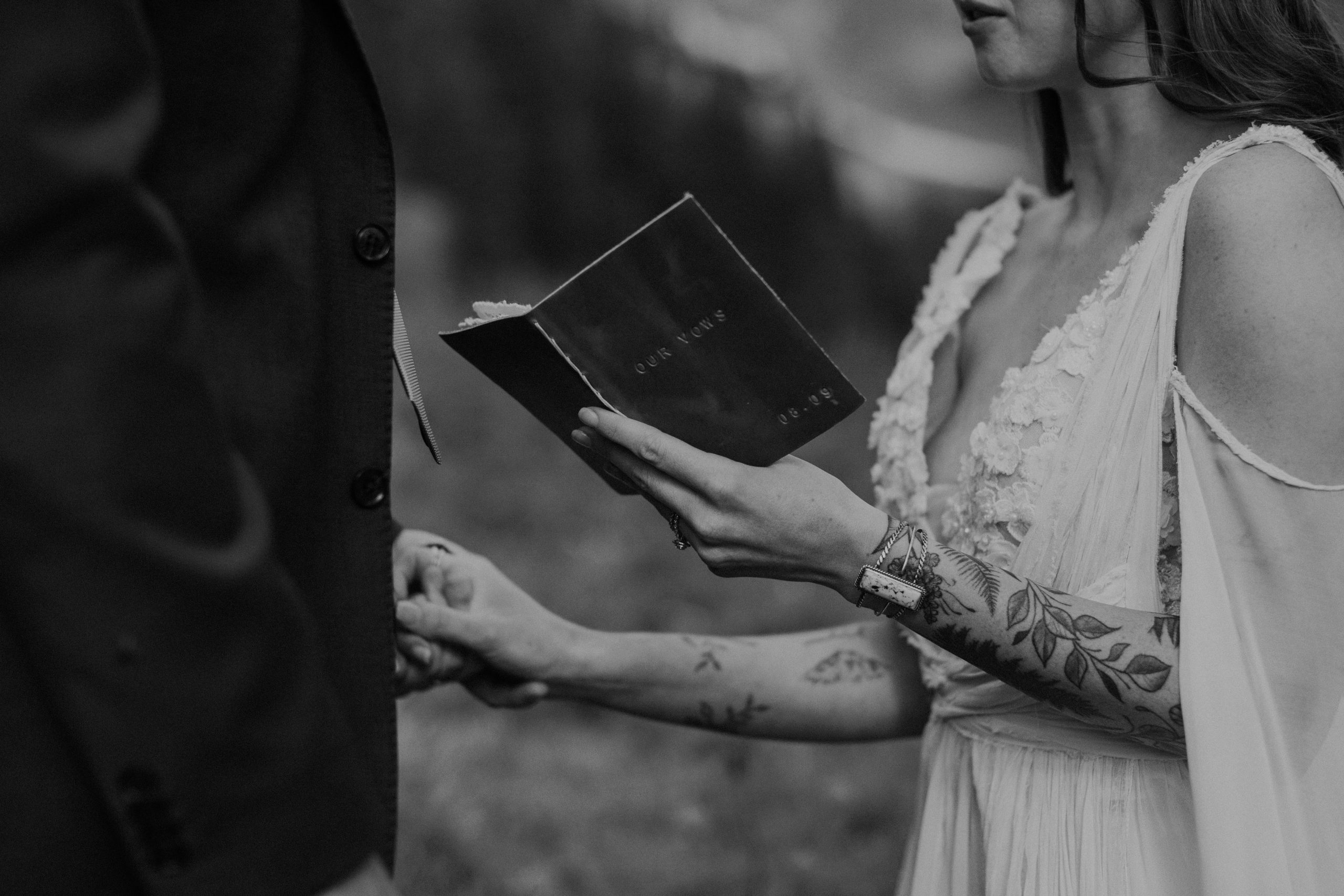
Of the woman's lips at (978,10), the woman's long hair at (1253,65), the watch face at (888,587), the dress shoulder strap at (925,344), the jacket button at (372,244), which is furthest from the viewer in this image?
the dress shoulder strap at (925,344)

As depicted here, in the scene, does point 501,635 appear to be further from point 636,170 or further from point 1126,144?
point 636,170

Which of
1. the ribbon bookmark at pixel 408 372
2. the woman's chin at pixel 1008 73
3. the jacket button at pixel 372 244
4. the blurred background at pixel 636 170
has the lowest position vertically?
the blurred background at pixel 636 170

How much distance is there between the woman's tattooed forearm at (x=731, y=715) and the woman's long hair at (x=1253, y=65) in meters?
1.01

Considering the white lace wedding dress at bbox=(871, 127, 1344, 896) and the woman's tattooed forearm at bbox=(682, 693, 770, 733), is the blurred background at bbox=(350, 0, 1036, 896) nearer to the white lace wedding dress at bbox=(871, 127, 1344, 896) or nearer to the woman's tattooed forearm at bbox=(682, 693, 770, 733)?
the woman's tattooed forearm at bbox=(682, 693, 770, 733)

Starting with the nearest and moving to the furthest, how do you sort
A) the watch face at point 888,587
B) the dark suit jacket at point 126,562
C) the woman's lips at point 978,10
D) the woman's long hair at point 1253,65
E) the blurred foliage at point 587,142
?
the dark suit jacket at point 126,562
the watch face at point 888,587
the woman's long hair at point 1253,65
the woman's lips at point 978,10
the blurred foliage at point 587,142

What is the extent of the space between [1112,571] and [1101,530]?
5 centimetres

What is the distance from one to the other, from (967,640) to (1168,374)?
39 cm

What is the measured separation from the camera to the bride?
1.40 m

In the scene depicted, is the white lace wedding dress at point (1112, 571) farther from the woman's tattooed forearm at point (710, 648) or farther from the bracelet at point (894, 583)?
the woman's tattooed forearm at point (710, 648)

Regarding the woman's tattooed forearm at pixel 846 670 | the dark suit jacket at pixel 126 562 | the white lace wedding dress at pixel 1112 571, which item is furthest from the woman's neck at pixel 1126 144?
the dark suit jacket at pixel 126 562

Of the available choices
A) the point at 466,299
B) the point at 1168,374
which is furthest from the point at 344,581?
the point at 466,299

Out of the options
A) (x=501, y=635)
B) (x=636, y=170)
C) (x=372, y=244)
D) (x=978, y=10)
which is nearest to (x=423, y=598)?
(x=501, y=635)

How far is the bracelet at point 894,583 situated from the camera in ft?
4.82

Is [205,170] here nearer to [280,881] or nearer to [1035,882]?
[280,881]
